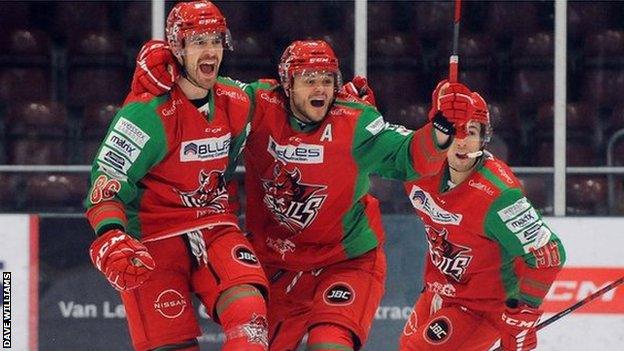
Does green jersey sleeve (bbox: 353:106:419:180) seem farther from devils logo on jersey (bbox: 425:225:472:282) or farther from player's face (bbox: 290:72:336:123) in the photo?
devils logo on jersey (bbox: 425:225:472:282)

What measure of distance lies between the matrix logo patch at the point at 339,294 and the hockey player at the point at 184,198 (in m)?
0.27

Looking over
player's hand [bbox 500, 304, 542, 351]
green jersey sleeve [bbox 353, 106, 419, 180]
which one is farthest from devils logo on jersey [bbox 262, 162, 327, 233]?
player's hand [bbox 500, 304, 542, 351]

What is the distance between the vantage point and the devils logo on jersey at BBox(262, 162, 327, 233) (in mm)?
4660

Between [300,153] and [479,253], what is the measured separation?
2.36 ft

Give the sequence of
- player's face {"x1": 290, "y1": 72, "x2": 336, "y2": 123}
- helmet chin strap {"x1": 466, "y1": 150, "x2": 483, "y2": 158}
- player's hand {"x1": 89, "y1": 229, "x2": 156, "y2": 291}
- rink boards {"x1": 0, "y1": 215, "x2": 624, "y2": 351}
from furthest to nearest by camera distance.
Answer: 1. rink boards {"x1": 0, "y1": 215, "x2": 624, "y2": 351}
2. helmet chin strap {"x1": 466, "y1": 150, "x2": 483, "y2": 158}
3. player's face {"x1": 290, "y1": 72, "x2": 336, "y2": 123}
4. player's hand {"x1": 89, "y1": 229, "x2": 156, "y2": 291}

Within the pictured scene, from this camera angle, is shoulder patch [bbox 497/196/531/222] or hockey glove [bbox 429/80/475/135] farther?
shoulder patch [bbox 497/196/531/222]

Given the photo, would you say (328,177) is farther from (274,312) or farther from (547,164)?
(547,164)

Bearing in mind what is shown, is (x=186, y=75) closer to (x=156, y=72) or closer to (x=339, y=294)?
(x=156, y=72)

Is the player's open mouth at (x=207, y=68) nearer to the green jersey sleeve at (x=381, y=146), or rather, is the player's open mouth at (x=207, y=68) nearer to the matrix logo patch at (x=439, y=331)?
the green jersey sleeve at (x=381, y=146)

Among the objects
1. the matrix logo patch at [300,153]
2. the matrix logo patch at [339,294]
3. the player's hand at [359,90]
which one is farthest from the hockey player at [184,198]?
the player's hand at [359,90]

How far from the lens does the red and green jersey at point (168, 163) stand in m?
4.35

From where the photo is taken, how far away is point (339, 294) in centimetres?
466

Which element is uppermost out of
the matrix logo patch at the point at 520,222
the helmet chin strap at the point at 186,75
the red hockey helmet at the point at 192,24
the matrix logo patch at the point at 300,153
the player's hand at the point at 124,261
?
the red hockey helmet at the point at 192,24

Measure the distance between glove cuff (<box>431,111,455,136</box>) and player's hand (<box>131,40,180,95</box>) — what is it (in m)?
0.71
